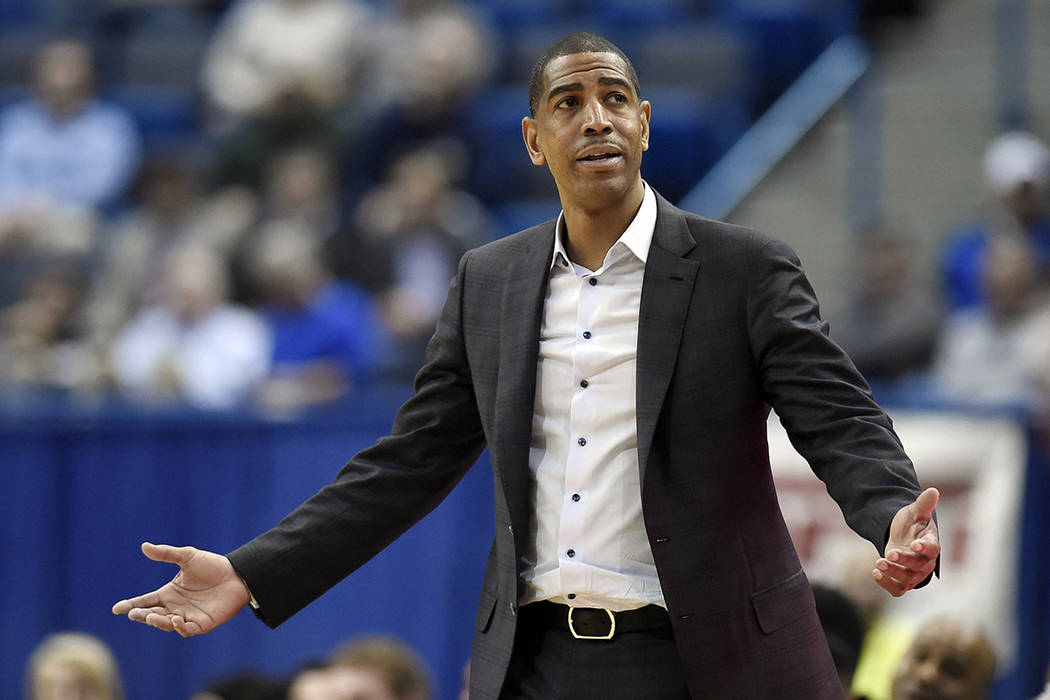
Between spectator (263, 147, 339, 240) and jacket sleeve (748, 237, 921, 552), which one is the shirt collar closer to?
jacket sleeve (748, 237, 921, 552)

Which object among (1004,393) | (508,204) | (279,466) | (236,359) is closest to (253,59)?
(508,204)

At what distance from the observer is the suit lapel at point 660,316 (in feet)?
10.6

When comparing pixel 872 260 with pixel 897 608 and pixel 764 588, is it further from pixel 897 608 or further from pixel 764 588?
pixel 764 588

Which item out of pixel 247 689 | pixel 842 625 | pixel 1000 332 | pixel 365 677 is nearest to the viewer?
pixel 842 625

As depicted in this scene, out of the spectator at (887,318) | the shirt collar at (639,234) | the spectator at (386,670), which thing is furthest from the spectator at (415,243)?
the shirt collar at (639,234)

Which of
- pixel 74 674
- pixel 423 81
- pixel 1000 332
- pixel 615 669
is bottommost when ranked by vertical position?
pixel 74 674

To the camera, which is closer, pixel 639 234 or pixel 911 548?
pixel 911 548

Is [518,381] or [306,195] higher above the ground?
[306,195]

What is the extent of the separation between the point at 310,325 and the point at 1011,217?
355cm

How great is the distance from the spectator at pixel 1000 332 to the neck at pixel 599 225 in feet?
13.1

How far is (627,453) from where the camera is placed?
3.30m

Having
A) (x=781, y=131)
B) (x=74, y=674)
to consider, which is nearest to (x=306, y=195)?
(x=781, y=131)

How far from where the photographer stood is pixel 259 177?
10055 millimetres

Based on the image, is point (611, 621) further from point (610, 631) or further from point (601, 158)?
point (601, 158)
